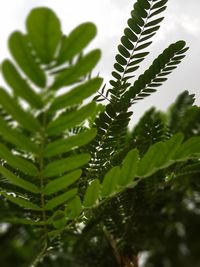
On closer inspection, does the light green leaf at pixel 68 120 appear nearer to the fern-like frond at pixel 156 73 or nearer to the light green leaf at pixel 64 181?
the light green leaf at pixel 64 181

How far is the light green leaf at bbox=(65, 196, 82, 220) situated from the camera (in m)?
1.20

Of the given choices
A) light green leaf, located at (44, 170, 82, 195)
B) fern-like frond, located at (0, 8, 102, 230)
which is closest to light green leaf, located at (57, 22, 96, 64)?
fern-like frond, located at (0, 8, 102, 230)

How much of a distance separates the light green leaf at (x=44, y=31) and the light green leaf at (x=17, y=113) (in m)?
0.11

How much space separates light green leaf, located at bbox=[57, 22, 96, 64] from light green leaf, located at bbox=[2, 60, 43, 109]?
0.09m

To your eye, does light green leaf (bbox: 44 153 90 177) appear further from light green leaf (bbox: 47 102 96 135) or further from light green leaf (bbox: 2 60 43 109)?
light green leaf (bbox: 2 60 43 109)

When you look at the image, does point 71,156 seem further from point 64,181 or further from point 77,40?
point 77,40

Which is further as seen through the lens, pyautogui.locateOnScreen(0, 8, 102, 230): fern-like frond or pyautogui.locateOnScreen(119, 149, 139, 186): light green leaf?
pyautogui.locateOnScreen(119, 149, 139, 186): light green leaf

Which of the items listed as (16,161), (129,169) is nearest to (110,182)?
(129,169)

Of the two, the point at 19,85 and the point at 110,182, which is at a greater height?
the point at 19,85

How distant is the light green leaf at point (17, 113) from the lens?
84 cm

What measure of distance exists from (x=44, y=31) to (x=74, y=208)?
0.60 meters

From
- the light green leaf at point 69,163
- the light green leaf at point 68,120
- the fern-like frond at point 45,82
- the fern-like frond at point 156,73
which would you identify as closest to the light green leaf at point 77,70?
the fern-like frond at point 45,82

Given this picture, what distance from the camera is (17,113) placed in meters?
0.89

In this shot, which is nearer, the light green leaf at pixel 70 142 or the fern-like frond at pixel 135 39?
the light green leaf at pixel 70 142
